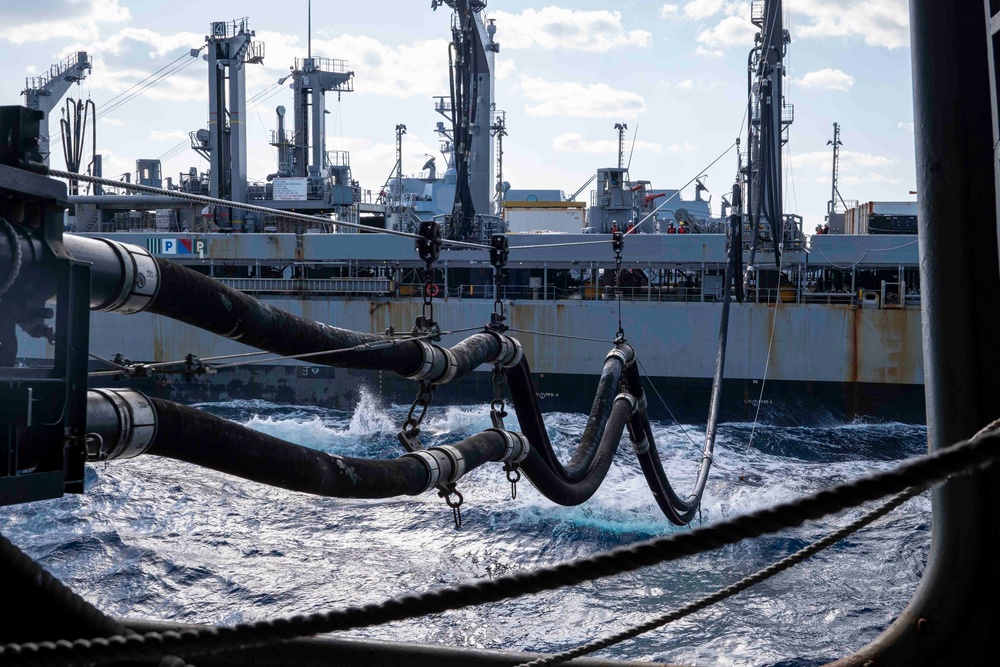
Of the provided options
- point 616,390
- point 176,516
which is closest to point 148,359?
point 176,516

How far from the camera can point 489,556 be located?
518 inches

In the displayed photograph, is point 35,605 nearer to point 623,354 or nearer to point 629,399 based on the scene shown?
point 629,399

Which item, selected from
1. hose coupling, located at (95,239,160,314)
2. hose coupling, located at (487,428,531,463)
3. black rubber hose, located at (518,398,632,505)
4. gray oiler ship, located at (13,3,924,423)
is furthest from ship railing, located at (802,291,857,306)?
hose coupling, located at (95,239,160,314)

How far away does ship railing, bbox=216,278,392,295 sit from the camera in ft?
90.0

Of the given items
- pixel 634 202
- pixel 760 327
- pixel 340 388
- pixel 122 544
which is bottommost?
pixel 122 544

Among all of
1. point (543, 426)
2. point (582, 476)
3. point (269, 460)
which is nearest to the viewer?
point (269, 460)

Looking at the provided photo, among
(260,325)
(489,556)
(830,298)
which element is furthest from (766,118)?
(260,325)

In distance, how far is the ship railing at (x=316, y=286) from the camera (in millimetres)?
27422

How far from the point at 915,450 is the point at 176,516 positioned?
17.4m

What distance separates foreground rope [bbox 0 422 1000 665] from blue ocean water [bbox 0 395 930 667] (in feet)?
27.1

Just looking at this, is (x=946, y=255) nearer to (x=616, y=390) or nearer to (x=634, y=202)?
(x=616, y=390)

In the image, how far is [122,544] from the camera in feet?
44.5

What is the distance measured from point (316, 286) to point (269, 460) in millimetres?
25140

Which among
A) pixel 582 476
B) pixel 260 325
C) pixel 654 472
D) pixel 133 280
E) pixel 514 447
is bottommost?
pixel 654 472
